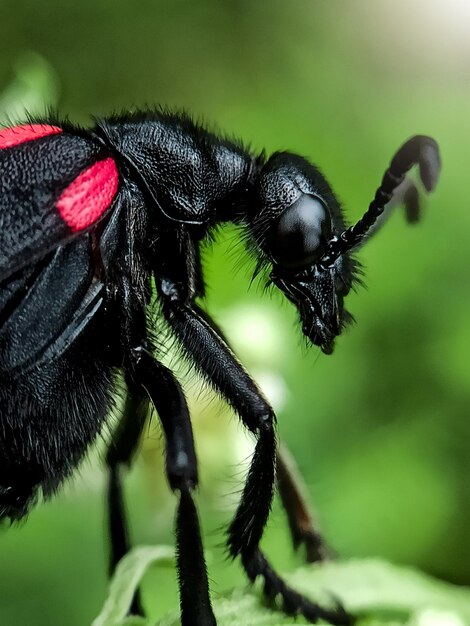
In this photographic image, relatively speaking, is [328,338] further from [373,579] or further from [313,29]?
[313,29]

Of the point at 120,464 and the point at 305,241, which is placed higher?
the point at 305,241

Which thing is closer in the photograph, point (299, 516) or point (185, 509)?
point (185, 509)

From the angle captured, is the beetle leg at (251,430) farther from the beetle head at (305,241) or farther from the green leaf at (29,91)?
the green leaf at (29,91)

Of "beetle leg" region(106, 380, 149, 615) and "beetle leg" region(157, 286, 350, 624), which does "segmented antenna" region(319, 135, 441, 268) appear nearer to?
"beetle leg" region(157, 286, 350, 624)

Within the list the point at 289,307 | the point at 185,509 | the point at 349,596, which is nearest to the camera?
the point at 185,509

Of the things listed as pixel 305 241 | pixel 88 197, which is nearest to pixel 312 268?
pixel 305 241

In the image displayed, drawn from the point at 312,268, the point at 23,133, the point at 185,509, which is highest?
the point at 23,133

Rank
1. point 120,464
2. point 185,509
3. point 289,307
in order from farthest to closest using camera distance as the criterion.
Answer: point 289,307 → point 120,464 → point 185,509

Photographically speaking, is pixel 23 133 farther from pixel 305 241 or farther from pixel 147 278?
pixel 305 241
